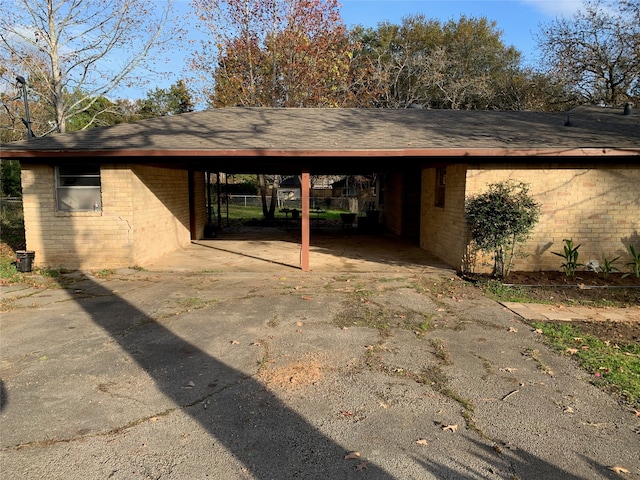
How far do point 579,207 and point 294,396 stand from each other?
767 centimetres

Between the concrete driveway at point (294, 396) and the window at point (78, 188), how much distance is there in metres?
2.96

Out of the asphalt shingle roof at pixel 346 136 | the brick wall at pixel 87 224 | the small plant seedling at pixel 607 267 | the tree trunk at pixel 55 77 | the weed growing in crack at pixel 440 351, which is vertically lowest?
the weed growing in crack at pixel 440 351

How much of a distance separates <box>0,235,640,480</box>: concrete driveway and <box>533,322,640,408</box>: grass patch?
19cm

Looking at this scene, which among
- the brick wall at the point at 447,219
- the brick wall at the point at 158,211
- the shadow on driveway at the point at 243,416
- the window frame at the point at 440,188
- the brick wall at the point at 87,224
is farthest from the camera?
the window frame at the point at 440,188

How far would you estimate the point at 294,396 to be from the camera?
338 centimetres

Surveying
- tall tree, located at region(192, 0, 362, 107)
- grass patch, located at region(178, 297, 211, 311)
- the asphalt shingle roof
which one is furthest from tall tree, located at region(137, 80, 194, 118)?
grass patch, located at region(178, 297, 211, 311)

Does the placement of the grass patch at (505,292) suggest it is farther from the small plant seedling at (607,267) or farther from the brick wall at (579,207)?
the small plant seedling at (607,267)

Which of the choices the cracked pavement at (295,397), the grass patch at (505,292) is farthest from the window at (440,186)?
the cracked pavement at (295,397)

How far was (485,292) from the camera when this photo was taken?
7.03 m

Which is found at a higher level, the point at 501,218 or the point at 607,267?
the point at 501,218

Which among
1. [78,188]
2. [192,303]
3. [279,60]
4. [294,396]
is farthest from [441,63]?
[294,396]

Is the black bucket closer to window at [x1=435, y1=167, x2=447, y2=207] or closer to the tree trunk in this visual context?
window at [x1=435, y1=167, x2=447, y2=207]

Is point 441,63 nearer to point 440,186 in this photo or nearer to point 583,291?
point 440,186

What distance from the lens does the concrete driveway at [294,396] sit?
8.41ft
